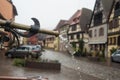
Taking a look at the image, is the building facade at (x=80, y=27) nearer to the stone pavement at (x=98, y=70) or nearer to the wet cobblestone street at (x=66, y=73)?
the stone pavement at (x=98, y=70)

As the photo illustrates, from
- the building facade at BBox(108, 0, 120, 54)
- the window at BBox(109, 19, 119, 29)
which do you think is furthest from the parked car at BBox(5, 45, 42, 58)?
the window at BBox(109, 19, 119, 29)

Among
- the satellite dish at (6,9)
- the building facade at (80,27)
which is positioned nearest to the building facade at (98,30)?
the building facade at (80,27)

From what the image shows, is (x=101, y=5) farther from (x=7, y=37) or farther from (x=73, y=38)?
(x=7, y=37)

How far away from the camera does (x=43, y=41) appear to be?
145m

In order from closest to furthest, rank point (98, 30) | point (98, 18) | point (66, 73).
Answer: point (66, 73)
point (98, 30)
point (98, 18)

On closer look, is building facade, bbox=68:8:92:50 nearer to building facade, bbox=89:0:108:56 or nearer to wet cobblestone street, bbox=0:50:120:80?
building facade, bbox=89:0:108:56

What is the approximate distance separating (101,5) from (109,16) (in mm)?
5266

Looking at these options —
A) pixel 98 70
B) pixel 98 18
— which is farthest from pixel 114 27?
pixel 98 70

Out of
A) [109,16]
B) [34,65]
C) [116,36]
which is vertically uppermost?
[109,16]

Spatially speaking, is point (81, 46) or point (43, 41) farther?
point (43, 41)

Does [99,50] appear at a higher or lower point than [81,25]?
lower

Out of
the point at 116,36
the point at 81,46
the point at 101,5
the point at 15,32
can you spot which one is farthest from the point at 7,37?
the point at 81,46

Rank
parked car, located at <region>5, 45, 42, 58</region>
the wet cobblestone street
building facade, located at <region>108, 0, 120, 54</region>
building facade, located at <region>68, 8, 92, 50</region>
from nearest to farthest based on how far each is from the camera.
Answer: the wet cobblestone street < parked car, located at <region>5, 45, 42, 58</region> < building facade, located at <region>108, 0, 120, 54</region> < building facade, located at <region>68, 8, 92, 50</region>

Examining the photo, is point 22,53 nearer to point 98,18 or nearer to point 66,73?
point 66,73
